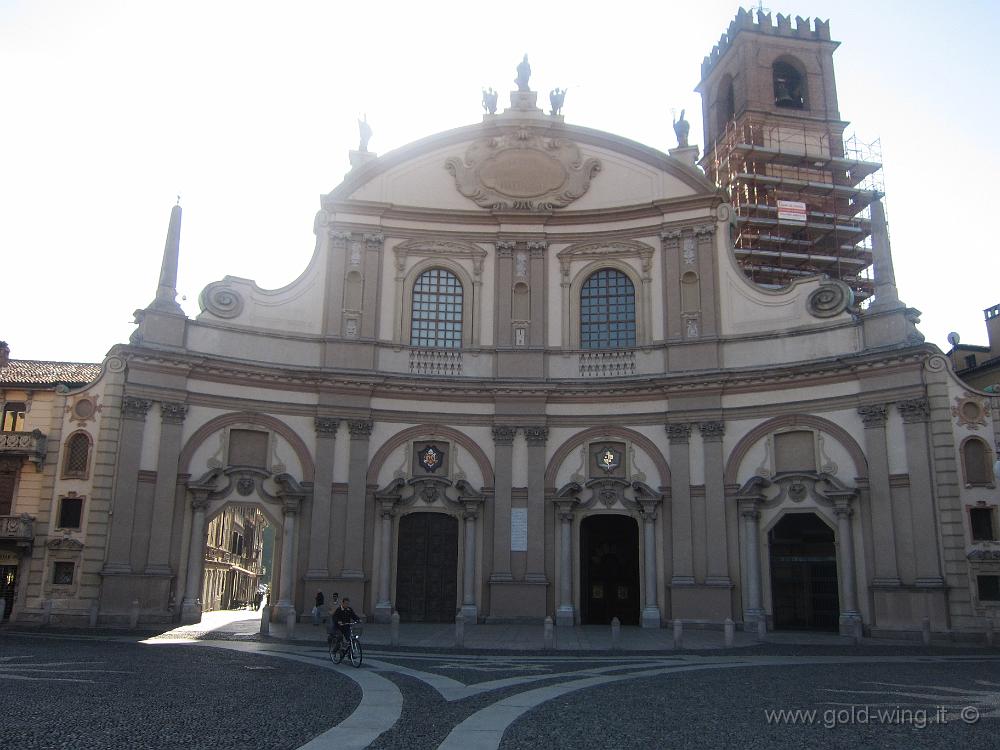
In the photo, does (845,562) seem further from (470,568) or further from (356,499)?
(356,499)

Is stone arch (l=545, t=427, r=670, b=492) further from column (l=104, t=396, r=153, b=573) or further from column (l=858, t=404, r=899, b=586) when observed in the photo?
column (l=104, t=396, r=153, b=573)

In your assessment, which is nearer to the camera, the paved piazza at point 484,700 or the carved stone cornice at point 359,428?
the paved piazza at point 484,700

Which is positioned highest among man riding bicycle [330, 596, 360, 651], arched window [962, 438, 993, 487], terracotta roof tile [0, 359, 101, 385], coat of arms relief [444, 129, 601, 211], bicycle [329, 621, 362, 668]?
coat of arms relief [444, 129, 601, 211]

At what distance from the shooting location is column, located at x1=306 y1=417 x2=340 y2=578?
27266 millimetres

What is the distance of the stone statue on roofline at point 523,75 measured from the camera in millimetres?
32722

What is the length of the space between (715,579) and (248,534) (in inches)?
1210

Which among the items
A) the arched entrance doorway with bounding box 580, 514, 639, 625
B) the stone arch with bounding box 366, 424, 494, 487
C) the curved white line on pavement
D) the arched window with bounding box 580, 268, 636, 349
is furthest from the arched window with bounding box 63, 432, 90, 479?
the arched window with bounding box 580, 268, 636, 349

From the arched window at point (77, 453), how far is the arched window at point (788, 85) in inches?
1276

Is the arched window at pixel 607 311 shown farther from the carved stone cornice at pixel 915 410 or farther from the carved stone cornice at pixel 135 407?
the carved stone cornice at pixel 135 407

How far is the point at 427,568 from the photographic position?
93.6ft

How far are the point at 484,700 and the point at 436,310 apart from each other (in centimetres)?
1973

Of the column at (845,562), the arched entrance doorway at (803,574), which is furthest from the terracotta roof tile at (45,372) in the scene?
the column at (845,562)

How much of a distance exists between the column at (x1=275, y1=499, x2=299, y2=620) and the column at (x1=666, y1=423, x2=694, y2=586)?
11723mm

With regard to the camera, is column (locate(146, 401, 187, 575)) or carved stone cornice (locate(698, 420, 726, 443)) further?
carved stone cornice (locate(698, 420, 726, 443))
